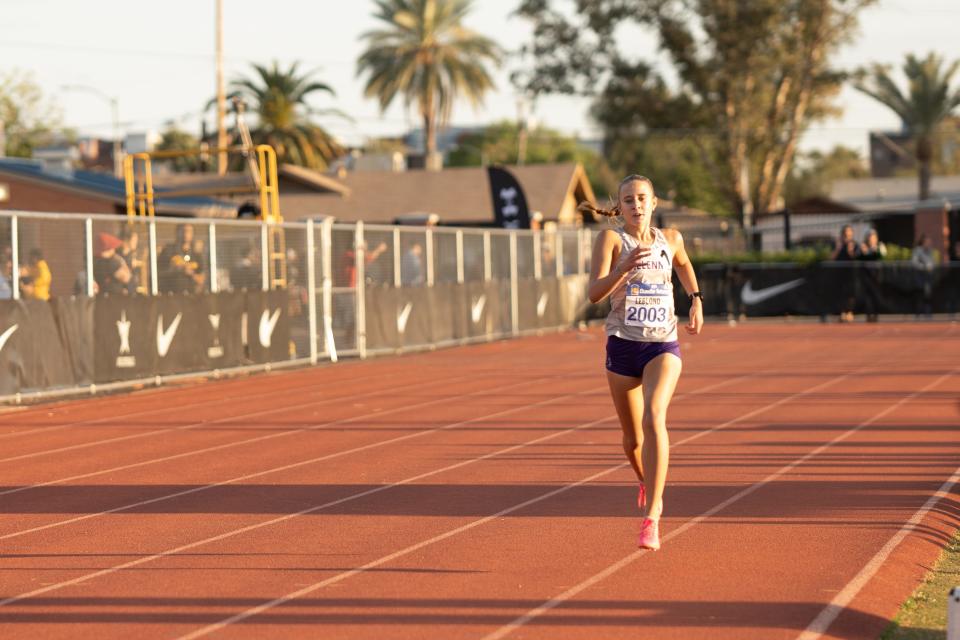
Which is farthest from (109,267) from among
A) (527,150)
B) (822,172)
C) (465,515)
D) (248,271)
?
(822,172)

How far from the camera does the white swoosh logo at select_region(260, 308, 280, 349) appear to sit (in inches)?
916

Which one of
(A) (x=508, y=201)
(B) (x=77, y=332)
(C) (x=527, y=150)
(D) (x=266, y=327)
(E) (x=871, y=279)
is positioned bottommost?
(D) (x=266, y=327)

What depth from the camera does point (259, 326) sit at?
76.0 ft

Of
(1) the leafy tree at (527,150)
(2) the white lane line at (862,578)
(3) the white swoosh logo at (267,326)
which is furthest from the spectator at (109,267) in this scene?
(1) the leafy tree at (527,150)

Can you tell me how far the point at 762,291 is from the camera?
127ft

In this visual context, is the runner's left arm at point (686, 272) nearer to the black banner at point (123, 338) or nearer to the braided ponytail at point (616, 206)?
the braided ponytail at point (616, 206)

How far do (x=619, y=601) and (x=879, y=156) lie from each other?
139m

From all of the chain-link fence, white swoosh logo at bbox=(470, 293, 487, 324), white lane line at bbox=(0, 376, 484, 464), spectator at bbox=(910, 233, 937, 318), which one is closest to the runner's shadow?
white lane line at bbox=(0, 376, 484, 464)

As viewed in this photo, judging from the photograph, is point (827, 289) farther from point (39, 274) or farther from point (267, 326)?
point (39, 274)

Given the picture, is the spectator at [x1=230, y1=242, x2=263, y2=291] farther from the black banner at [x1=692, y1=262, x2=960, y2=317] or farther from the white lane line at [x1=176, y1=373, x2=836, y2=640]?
the black banner at [x1=692, y1=262, x2=960, y2=317]

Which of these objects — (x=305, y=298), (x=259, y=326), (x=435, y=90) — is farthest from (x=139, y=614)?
(x=435, y=90)

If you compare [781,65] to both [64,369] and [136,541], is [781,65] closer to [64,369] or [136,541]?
[64,369]

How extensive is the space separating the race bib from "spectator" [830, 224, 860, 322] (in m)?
29.3

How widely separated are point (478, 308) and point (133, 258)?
39.4 ft
